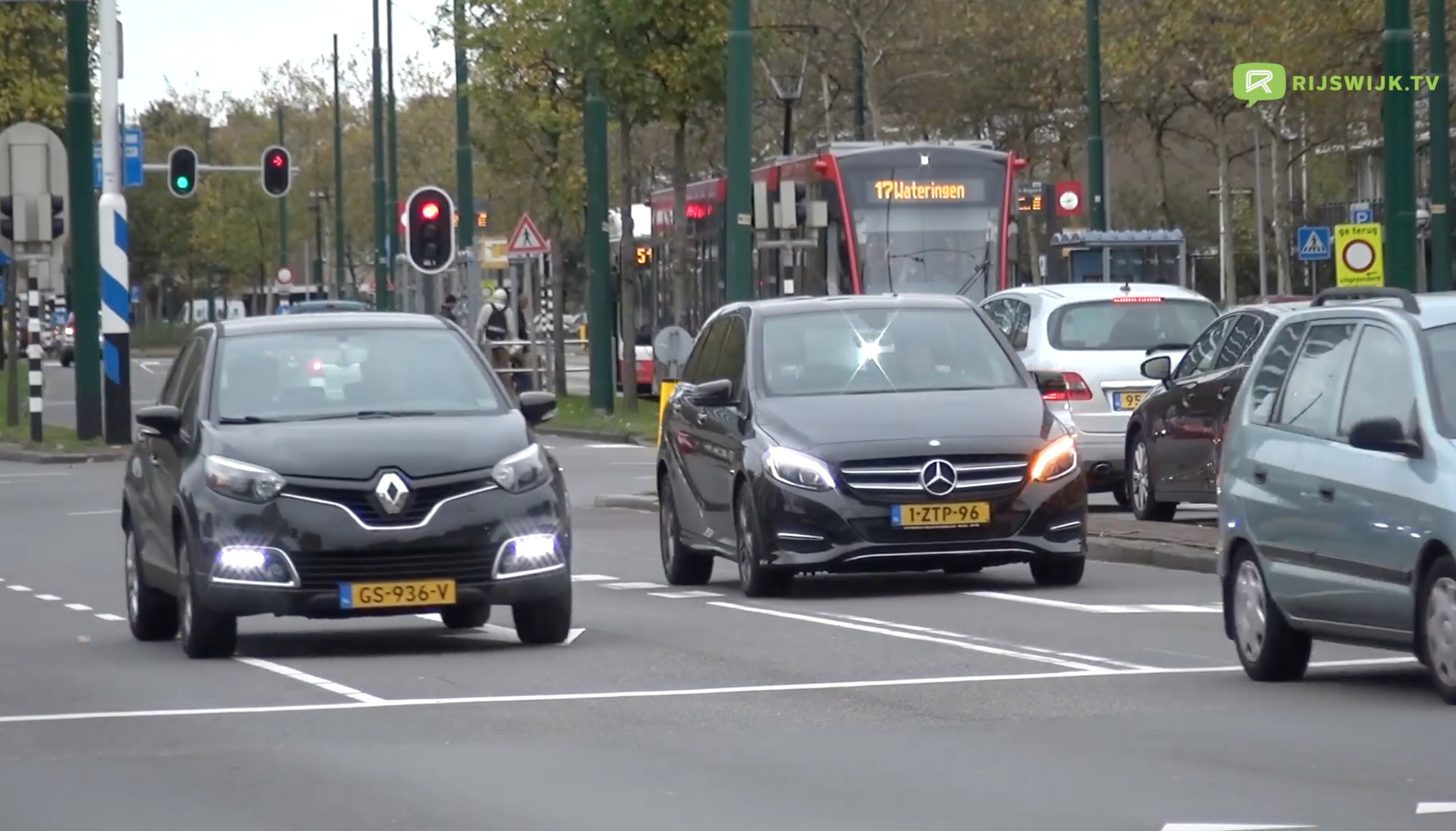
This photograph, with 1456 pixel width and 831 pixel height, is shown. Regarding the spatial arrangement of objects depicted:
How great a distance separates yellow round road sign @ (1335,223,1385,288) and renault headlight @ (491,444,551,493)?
14.5 metres

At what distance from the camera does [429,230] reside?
1484 inches

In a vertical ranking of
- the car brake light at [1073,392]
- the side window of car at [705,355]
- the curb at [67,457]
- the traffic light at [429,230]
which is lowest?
the curb at [67,457]

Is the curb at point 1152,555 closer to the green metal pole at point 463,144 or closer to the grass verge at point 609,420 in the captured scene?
the grass verge at point 609,420

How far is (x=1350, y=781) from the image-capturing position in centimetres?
907

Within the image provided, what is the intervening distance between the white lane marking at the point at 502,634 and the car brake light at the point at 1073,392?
7.82 meters

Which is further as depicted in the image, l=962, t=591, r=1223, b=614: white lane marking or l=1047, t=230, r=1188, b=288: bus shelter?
l=1047, t=230, r=1188, b=288: bus shelter

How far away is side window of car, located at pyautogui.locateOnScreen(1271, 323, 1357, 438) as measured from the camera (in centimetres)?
1185

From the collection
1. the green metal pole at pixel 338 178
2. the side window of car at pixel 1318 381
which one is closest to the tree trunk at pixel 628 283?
the side window of car at pixel 1318 381

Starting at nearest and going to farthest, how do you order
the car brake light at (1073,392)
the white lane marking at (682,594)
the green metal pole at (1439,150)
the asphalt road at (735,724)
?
the asphalt road at (735,724)
the white lane marking at (682,594)
the car brake light at (1073,392)
the green metal pole at (1439,150)

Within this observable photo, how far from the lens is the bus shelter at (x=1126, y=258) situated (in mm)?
56219

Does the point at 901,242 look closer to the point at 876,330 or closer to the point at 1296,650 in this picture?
the point at 876,330

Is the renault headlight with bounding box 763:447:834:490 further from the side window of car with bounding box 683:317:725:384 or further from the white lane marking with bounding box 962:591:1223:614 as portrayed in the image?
the side window of car with bounding box 683:317:725:384

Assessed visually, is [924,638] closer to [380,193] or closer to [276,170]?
[276,170]

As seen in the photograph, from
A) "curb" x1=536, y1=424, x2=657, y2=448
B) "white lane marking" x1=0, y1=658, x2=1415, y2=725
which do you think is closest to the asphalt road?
"white lane marking" x1=0, y1=658, x2=1415, y2=725
